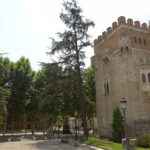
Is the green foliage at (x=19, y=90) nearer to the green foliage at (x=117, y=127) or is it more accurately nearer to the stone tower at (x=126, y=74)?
the stone tower at (x=126, y=74)

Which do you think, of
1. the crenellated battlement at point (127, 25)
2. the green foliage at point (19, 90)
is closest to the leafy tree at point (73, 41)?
the crenellated battlement at point (127, 25)

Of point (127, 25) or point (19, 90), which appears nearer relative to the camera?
point (127, 25)

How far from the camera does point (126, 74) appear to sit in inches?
1190

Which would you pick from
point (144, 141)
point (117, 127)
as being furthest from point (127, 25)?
point (144, 141)

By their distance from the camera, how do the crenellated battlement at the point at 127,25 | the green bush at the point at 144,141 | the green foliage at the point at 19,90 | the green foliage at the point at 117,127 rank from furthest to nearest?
the green foliage at the point at 19,90 → the crenellated battlement at the point at 127,25 → the green foliage at the point at 117,127 → the green bush at the point at 144,141

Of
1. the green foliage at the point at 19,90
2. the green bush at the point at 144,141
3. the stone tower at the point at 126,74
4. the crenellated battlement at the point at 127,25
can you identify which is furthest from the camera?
the green foliage at the point at 19,90

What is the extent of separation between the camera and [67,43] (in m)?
30.1

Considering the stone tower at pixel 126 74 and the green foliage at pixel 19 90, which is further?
the green foliage at pixel 19 90

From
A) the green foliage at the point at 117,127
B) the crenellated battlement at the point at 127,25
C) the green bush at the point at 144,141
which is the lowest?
the green bush at the point at 144,141

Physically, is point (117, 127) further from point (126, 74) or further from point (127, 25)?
point (127, 25)

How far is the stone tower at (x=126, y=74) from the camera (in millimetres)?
29172

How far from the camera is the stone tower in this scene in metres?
29.2

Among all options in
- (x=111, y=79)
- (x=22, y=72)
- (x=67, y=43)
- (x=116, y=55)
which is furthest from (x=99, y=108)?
(x=22, y=72)

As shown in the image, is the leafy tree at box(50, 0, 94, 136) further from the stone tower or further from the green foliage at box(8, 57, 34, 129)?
the green foliage at box(8, 57, 34, 129)
